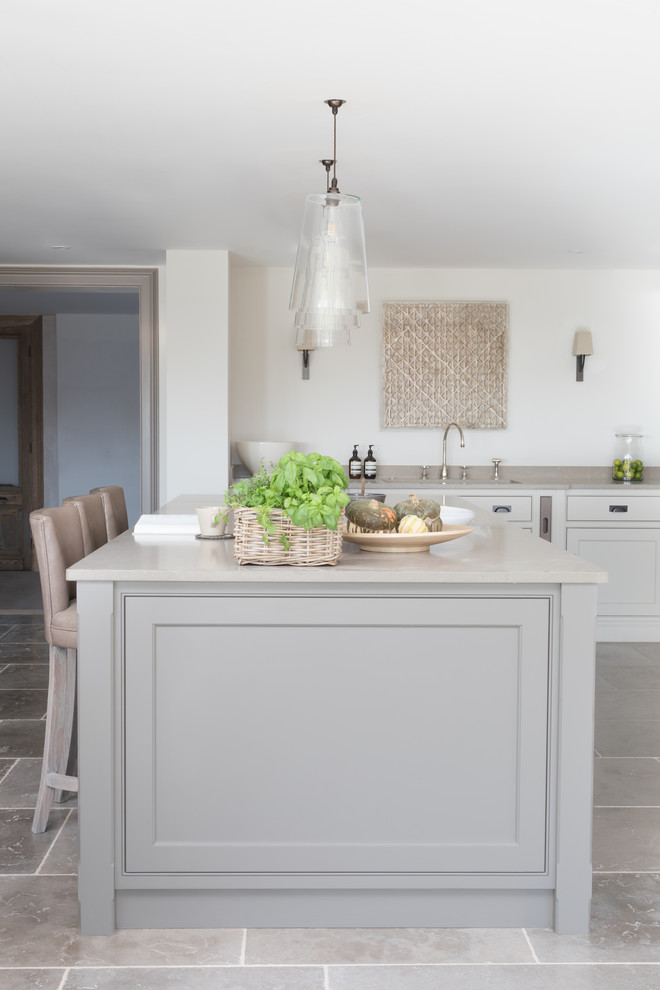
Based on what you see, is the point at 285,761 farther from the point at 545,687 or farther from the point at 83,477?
the point at 83,477

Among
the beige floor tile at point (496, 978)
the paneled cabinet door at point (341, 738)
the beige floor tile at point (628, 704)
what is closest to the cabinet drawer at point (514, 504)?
the beige floor tile at point (628, 704)

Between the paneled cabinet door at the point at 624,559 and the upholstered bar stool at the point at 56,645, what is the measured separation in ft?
11.5

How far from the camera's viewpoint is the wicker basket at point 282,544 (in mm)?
2293

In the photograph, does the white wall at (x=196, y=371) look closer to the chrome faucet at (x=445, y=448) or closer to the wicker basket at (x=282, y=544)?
the chrome faucet at (x=445, y=448)

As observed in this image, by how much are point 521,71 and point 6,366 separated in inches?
280

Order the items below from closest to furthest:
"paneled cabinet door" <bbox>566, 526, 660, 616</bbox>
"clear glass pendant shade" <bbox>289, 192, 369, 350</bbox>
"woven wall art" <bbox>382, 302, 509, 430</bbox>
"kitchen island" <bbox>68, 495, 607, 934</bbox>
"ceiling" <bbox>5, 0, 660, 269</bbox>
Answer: "kitchen island" <bbox>68, 495, 607, 934</bbox>, "ceiling" <bbox>5, 0, 660, 269</bbox>, "clear glass pendant shade" <bbox>289, 192, 369, 350</bbox>, "paneled cabinet door" <bbox>566, 526, 660, 616</bbox>, "woven wall art" <bbox>382, 302, 509, 430</bbox>

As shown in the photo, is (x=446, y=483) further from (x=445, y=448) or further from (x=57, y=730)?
(x=57, y=730)

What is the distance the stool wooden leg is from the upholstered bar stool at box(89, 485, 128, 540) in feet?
2.38

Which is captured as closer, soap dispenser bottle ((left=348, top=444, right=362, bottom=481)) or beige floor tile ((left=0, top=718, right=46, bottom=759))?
beige floor tile ((left=0, top=718, right=46, bottom=759))

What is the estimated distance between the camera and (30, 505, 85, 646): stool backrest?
9.36ft

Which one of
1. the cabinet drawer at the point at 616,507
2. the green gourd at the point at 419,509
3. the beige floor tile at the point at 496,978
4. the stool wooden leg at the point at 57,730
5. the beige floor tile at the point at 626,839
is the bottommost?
the beige floor tile at the point at 626,839

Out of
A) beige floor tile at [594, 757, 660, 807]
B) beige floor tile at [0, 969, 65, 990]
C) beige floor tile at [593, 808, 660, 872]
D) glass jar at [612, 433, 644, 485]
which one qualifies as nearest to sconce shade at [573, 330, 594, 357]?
glass jar at [612, 433, 644, 485]

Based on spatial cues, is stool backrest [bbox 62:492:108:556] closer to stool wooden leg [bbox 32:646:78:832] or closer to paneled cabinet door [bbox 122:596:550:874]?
stool wooden leg [bbox 32:646:78:832]

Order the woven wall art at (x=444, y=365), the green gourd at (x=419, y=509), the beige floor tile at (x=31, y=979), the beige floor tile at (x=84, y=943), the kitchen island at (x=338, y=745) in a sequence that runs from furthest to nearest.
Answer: the woven wall art at (x=444, y=365), the green gourd at (x=419, y=509), the kitchen island at (x=338, y=745), the beige floor tile at (x=84, y=943), the beige floor tile at (x=31, y=979)
